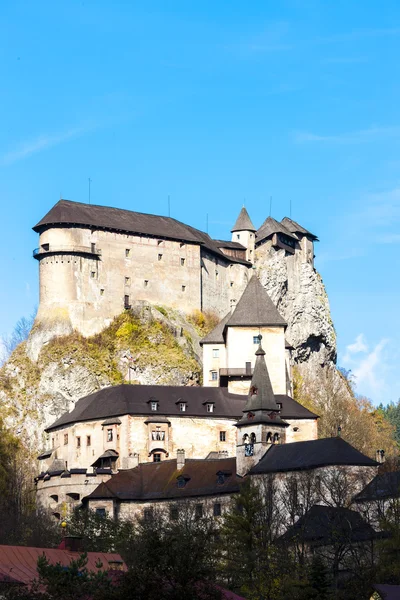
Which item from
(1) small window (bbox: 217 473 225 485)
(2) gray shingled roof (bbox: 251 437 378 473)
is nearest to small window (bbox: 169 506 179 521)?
(1) small window (bbox: 217 473 225 485)

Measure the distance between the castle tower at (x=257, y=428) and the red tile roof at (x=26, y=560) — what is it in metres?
33.0

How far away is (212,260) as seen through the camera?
135125mm

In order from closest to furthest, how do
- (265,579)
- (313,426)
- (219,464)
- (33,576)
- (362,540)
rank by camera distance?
(33,576) → (265,579) → (362,540) → (219,464) → (313,426)

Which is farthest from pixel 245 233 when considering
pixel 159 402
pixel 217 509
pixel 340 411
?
pixel 217 509

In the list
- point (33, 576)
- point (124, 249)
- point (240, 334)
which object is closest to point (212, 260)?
point (124, 249)

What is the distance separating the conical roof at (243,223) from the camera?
14438 centimetres

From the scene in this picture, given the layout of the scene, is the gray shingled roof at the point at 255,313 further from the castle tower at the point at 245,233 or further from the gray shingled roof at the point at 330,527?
the gray shingled roof at the point at 330,527

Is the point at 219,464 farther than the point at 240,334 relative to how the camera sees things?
No

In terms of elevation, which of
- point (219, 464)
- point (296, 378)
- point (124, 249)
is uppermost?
point (124, 249)

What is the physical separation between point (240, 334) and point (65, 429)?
15.4 meters

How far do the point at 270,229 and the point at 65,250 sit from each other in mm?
28317

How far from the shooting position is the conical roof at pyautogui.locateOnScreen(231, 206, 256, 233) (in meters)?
144

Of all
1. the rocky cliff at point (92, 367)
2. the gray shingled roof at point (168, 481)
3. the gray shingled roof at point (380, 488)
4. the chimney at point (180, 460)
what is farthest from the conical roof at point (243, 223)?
the gray shingled roof at point (380, 488)

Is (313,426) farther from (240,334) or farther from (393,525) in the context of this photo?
(393,525)
